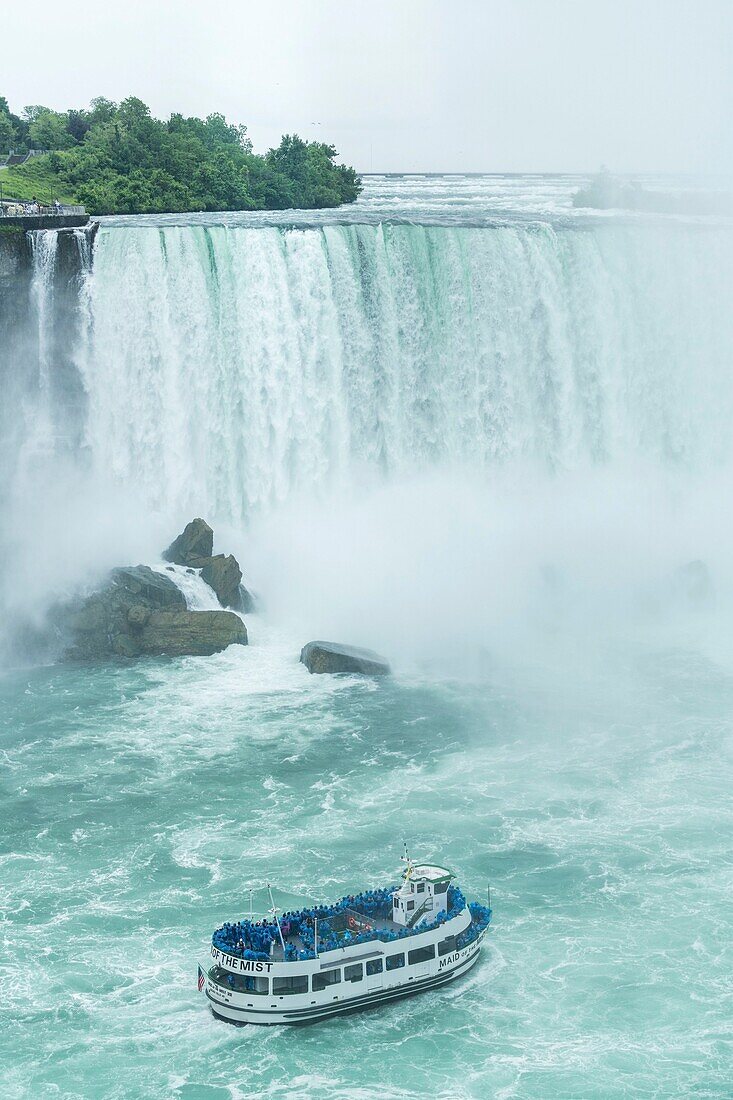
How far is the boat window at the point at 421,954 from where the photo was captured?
26.1 meters

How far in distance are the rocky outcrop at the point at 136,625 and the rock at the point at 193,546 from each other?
241cm

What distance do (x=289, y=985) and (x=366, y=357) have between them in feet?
97.2

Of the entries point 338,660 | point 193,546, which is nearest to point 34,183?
point 193,546

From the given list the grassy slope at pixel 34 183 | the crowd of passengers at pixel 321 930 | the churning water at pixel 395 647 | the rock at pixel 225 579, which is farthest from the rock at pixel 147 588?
the grassy slope at pixel 34 183

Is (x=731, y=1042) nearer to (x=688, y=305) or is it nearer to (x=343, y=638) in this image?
(x=343, y=638)

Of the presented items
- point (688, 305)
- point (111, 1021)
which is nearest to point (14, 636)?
point (111, 1021)

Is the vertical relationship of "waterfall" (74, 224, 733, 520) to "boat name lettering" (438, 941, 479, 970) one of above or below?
above

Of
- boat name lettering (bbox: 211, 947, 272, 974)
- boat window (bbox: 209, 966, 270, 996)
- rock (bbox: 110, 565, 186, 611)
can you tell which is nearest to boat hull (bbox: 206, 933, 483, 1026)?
boat window (bbox: 209, 966, 270, 996)

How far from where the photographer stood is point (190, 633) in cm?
4303

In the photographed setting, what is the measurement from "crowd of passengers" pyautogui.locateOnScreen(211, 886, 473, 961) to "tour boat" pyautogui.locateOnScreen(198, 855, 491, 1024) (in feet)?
0.06

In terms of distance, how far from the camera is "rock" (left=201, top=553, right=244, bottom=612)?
148 feet

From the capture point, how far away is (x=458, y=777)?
34812mm

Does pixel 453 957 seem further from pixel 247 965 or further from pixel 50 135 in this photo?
pixel 50 135

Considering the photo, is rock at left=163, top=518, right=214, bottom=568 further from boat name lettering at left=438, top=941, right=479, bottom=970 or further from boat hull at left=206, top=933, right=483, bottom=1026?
boat hull at left=206, top=933, right=483, bottom=1026
